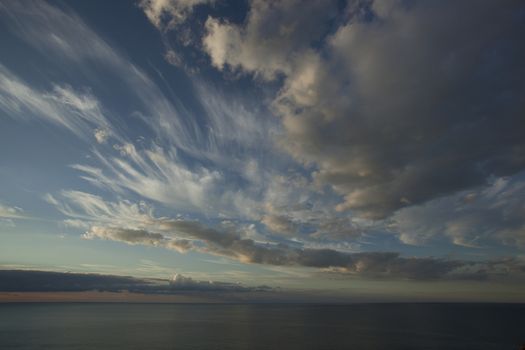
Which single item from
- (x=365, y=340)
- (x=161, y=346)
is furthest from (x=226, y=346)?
(x=365, y=340)

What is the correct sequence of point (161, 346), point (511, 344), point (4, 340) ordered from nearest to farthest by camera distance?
point (161, 346)
point (511, 344)
point (4, 340)

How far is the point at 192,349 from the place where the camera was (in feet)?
415

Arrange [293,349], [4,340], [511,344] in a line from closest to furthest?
1. [293,349]
2. [511,344]
3. [4,340]

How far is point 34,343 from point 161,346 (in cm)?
6298

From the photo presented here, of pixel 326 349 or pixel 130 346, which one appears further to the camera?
pixel 130 346

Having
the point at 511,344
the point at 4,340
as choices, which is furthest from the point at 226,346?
the point at 511,344

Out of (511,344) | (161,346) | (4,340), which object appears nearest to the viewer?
(161,346)

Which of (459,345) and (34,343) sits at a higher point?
(459,345)

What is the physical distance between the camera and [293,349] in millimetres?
125688

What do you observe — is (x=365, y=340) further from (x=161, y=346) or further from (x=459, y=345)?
(x=161, y=346)

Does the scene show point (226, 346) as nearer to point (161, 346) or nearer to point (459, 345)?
point (161, 346)

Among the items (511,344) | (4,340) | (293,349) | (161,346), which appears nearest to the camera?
(293,349)

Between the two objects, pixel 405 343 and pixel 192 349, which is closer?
pixel 192 349

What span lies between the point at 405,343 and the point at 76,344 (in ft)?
477
